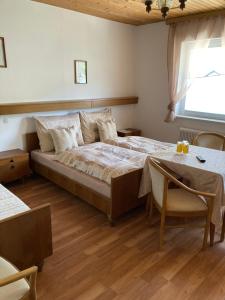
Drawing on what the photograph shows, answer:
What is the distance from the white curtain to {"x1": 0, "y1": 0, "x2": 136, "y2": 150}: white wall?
3.15 ft

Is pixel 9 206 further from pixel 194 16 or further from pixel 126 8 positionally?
pixel 194 16

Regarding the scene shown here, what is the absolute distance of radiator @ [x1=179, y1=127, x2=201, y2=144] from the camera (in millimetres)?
4077

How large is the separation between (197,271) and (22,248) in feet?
4.49

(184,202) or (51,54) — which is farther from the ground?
(51,54)

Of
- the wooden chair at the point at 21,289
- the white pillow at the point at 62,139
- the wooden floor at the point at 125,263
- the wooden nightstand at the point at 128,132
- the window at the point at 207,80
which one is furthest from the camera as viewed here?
the wooden nightstand at the point at 128,132

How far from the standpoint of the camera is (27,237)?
1.71 meters

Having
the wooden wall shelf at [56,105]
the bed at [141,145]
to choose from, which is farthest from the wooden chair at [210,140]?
the wooden wall shelf at [56,105]

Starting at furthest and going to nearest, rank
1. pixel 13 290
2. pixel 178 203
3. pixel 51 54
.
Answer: pixel 51 54 → pixel 178 203 → pixel 13 290

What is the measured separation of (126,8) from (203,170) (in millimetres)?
2653

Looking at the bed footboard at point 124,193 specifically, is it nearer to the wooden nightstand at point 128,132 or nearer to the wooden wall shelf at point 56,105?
the wooden wall shelf at point 56,105

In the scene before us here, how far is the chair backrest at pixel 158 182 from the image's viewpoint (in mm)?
2012

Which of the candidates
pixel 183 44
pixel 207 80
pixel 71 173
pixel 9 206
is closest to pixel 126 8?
pixel 183 44

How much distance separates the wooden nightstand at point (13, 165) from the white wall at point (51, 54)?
28 centimetres

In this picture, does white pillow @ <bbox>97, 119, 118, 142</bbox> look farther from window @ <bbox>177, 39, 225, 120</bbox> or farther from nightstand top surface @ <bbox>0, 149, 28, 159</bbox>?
window @ <bbox>177, 39, 225, 120</bbox>
